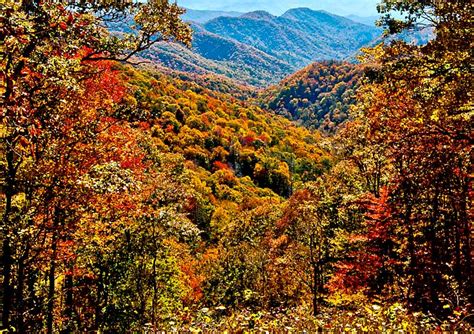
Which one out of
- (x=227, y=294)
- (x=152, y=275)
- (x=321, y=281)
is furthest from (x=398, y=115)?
(x=227, y=294)

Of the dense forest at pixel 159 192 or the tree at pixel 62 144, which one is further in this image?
the tree at pixel 62 144

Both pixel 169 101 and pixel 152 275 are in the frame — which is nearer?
pixel 152 275

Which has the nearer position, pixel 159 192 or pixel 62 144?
pixel 62 144

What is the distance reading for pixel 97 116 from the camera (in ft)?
55.5

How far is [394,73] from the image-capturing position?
45.8 ft

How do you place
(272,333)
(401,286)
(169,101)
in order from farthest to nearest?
(169,101)
(401,286)
(272,333)

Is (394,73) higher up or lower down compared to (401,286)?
higher up

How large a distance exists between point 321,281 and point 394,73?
2434 centimetres

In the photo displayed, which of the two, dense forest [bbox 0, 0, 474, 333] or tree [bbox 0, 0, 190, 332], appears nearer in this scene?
dense forest [bbox 0, 0, 474, 333]

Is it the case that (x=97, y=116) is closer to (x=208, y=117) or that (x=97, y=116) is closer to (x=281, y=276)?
(x=281, y=276)

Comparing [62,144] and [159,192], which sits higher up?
[62,144]

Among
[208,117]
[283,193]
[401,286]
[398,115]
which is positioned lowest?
[401,286]

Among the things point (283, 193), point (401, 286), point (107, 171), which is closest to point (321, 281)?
point (401, 286)

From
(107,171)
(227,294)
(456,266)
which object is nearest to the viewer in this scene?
(107,171)
